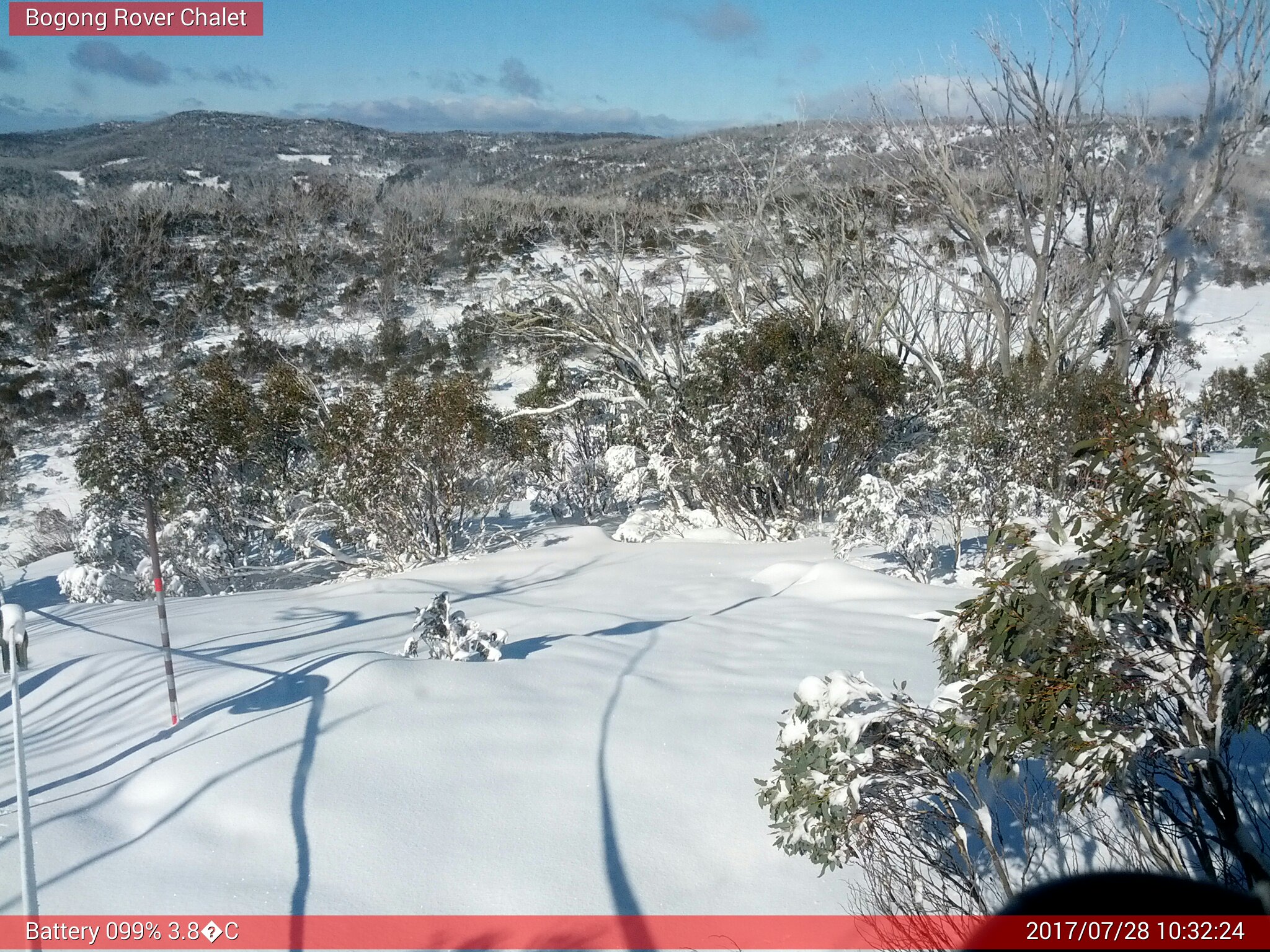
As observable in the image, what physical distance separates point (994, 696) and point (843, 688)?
1.87 feet

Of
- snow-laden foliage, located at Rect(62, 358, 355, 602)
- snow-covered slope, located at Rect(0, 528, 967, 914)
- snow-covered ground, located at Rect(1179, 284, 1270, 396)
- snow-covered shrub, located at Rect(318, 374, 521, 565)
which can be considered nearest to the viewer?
snow-covered slope, located at Rect(0, 528, 967, 914)

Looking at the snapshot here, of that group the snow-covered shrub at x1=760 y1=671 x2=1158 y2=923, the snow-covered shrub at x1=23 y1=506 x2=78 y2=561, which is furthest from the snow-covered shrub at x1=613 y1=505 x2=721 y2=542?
the snow-covered shrub at x1=23 y1=506 x2=78 y2=561

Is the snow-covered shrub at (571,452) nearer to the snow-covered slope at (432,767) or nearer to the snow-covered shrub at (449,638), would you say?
the snow-covered slope at (432,767)

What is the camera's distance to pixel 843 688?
10.4ft

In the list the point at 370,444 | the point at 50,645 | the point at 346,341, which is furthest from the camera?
the point at 346,341

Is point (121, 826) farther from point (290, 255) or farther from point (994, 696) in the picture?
point (290, 255)

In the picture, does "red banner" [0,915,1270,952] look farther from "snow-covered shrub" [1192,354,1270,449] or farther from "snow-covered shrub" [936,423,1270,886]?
"snow-covered shrub" [1192,354,1270,449]

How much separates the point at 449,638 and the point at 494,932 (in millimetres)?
3148

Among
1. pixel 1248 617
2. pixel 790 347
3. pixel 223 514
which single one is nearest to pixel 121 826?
pixel 1248 617

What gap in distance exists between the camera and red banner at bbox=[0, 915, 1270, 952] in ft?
10.2

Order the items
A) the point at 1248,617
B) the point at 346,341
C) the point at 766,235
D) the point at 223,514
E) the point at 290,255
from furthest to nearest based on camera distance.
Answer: the point at 290,255
the point at 346,341
the point at 766,235
the point at 223,514
the point at 1248,617

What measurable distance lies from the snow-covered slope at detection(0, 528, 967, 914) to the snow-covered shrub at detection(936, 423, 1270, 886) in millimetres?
1259

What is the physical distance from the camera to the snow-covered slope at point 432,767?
347cm

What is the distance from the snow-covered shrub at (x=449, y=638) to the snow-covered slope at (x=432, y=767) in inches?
12.0
